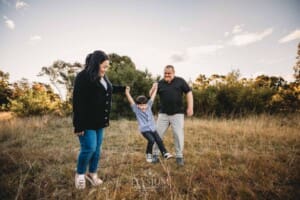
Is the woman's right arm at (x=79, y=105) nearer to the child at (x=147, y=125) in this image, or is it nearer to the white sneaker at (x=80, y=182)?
the white sneaker at (x=80, y=182)

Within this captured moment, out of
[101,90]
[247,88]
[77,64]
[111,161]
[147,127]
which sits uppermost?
[77,64]

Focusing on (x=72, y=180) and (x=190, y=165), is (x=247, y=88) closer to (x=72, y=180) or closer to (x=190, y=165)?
(x=190, y=165)

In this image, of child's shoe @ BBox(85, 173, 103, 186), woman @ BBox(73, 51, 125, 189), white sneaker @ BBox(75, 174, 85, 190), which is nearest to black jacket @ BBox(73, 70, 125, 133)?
woman @ BBox(73, 51, 125, 189)

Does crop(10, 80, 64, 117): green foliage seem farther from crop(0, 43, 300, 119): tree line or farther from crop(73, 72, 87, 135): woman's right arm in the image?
crop(73, 72, 87, 135): woman's right arm

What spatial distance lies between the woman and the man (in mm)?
1521

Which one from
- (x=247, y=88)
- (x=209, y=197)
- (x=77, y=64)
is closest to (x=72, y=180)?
(x=209, y=197)

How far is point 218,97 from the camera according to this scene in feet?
36.7

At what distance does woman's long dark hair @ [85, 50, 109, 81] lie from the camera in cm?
→ 236

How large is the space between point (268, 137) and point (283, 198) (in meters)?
4.08

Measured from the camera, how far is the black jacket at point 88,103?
90.7 inches

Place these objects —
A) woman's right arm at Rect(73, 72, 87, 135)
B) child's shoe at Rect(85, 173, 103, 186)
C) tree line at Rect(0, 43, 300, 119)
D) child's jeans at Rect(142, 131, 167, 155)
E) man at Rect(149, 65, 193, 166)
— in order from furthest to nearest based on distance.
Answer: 1. tree line at Rect(0, 43, 300, 119)
2. child's jeans at Rect(142, 131, 167, 155)
3. man at Rect(149, 65, 193, 166)
4. child's shoe at Rect(85, 173, 103, 186)
5. woman's right arm at Rect(73, 72, 87, 135)

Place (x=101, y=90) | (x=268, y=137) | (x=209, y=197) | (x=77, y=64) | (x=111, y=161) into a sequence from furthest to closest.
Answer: (x=77, y=64) < (x=268, y=137) < (x=111, y=161) < (x=101, y=90) < (x=209, y=197)

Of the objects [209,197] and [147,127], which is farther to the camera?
[147,127]

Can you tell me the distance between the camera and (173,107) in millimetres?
3693
